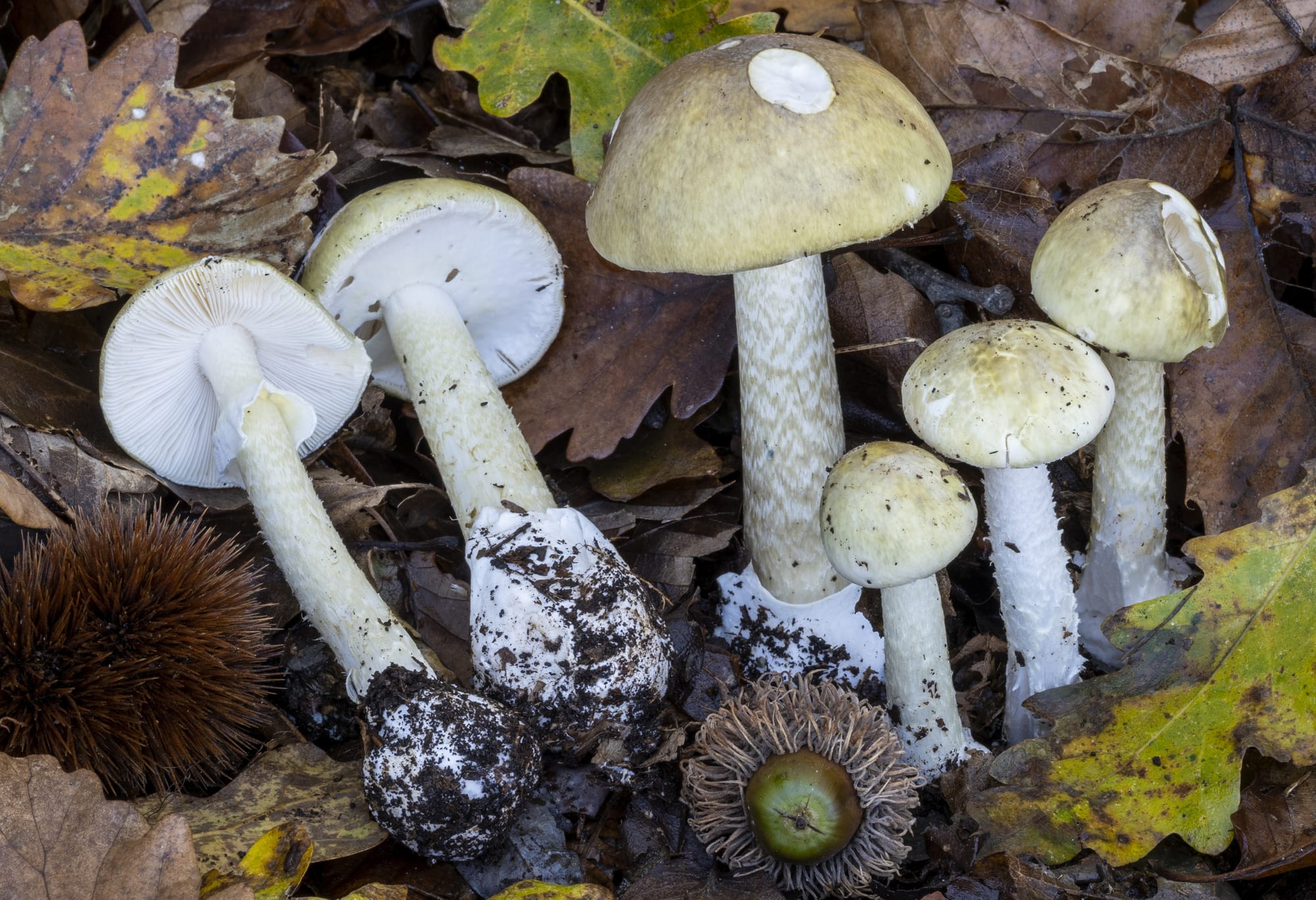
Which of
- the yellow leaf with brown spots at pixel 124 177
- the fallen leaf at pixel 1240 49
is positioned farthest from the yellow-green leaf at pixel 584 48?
the fallen leaf at pixel 1240 49

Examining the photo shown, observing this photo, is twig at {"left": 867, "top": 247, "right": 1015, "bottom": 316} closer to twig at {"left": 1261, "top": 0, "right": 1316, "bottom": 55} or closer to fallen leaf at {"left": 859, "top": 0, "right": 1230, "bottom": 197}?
fallen leaf at {"left": 859, "top": 0, "right": 1230, "bottom": 197}

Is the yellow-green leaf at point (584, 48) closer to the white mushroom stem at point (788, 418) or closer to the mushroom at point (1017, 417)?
the white mushroom stem at point (788, 418)

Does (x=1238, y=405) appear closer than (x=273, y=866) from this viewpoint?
No

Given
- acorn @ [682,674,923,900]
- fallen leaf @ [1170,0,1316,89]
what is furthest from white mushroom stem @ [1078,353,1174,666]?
fallen leaf @ [1170,0,1316,89]

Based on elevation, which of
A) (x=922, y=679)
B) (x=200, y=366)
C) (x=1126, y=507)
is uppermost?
(x=200, y=366)

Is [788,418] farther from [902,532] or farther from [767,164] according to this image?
[767,164]

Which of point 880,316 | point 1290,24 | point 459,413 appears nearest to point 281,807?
point 459,413

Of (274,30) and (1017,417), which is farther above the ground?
(274,30)

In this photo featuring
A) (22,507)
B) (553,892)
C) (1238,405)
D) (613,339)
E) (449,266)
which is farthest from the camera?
(613,339)

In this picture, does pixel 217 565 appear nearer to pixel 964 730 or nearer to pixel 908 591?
pixel 908 591
